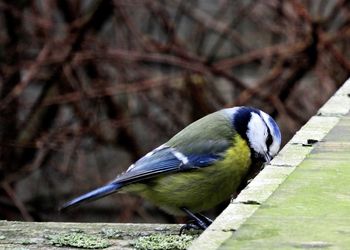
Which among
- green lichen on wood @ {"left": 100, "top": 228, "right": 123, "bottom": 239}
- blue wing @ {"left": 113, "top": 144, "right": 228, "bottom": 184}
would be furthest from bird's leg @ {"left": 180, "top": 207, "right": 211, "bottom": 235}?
green lichen on wood @ {"left": 100, "top": 228, "right": 123, "bottom": 239}

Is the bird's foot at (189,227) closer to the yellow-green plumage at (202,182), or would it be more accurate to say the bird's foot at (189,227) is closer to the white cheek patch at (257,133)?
the yellow-green plumage at (202,182)

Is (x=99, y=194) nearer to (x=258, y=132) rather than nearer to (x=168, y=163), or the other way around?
(x=168, y=163)

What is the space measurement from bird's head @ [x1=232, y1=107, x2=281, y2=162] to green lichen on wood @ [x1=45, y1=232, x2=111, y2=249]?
1.34 metres

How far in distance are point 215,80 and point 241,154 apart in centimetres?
365

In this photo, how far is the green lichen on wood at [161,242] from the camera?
4184mm

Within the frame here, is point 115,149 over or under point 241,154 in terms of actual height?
under

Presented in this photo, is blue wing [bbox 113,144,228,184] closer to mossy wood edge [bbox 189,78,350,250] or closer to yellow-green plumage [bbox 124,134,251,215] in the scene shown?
yellow-green plumage [bbox 124,134,251,215]

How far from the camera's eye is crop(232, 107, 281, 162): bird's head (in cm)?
546

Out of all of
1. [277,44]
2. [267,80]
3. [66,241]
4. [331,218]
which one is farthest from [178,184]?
[277,44]

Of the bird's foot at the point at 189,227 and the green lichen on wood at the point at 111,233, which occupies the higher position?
the green lichen on wood at the point at 111,233

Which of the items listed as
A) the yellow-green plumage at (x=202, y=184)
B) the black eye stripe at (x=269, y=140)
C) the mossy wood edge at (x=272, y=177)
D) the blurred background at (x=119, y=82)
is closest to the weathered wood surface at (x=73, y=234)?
the mossy wood edge at (x=272, y=177)

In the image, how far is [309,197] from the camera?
13.7 feet

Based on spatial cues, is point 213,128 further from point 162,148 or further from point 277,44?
point 277,44

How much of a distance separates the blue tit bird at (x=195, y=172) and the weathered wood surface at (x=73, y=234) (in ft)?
2.17
